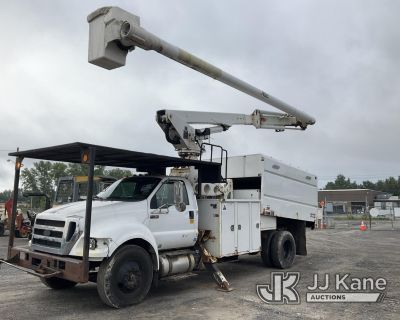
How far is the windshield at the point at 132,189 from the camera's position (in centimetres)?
803

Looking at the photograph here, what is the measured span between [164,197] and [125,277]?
1918 millimetres

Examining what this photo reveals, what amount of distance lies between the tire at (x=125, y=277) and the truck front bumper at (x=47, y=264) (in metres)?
0.38

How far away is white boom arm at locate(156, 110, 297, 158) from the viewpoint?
9586 mm

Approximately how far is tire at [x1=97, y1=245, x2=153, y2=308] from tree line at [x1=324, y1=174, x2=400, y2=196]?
458 feet

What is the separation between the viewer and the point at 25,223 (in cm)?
1991

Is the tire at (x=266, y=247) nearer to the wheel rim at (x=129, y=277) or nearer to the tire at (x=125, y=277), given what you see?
the tire at (x=125, y=277)

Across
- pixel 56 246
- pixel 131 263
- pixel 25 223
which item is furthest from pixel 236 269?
pixel 25 223

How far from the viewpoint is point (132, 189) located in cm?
838

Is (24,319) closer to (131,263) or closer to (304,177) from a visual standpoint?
Answer: (131,263)

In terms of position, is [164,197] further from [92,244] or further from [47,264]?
[47,264]

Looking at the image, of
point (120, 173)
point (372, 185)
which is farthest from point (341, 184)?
point (120, 173)

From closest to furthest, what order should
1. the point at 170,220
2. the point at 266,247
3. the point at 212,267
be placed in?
1. the point at 170,220
2. the point at 212,267
3. the point at 266,247

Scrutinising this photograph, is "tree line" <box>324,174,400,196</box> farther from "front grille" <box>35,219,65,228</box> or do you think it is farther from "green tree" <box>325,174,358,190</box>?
"front grille" <box>35,219,65,228</box>

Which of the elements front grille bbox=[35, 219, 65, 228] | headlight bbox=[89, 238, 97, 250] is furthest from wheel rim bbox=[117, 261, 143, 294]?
front grille bbox=[35, 219, 65, 228]
